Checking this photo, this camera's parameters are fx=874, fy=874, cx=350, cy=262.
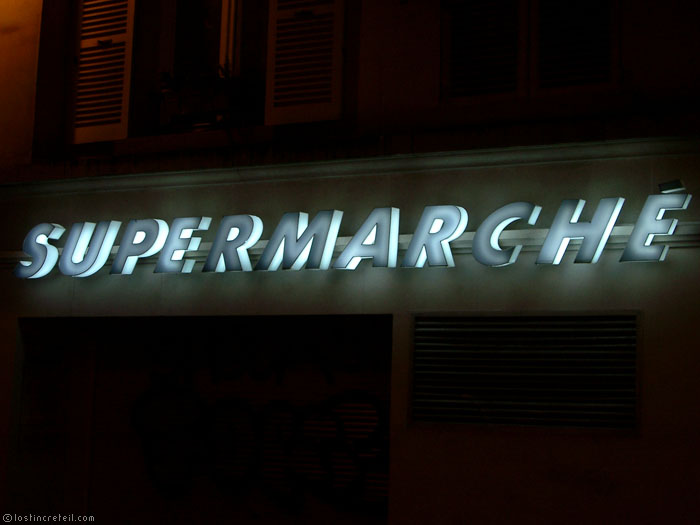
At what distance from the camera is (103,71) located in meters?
10.6

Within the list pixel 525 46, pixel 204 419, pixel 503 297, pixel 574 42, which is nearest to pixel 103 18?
pixel 204 419

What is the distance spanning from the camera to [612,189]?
786cm

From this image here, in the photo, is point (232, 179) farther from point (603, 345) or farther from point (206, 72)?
point (603, 345)

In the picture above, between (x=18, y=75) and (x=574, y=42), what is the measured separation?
6.60m

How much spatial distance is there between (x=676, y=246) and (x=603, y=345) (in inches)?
41.9

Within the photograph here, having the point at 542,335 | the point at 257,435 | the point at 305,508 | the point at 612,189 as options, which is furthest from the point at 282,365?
the point at 612,189

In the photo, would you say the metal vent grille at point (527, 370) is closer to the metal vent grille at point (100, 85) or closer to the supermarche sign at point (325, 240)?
the supermarche sign at point (325, 240)

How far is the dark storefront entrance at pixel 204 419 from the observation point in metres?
9.65

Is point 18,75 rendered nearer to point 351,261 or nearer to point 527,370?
point 351,261

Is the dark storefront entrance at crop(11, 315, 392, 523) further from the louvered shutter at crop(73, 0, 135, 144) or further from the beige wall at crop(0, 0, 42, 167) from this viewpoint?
the louvered shutter at crop(73, 0, 135, 144)

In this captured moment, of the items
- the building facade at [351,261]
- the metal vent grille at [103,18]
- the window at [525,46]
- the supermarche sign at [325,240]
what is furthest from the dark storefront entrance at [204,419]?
the metal vent grille at [103,18]

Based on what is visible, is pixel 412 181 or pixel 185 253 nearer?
pixel 412 181

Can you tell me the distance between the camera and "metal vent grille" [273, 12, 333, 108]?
9.48 m

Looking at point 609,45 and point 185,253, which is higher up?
point 609,45
